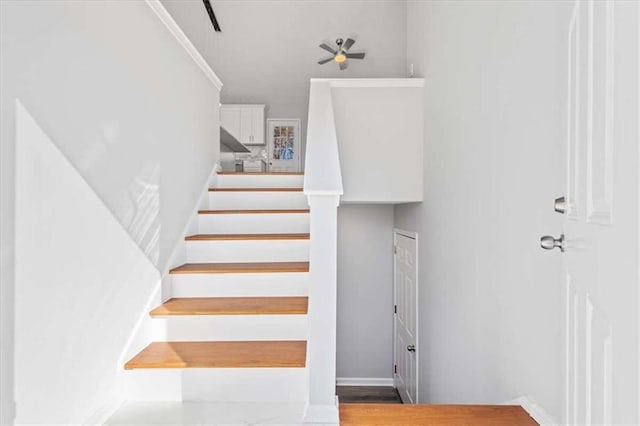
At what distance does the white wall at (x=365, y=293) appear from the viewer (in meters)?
5.52

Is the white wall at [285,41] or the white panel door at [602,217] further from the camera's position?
the white wall at [285,41]

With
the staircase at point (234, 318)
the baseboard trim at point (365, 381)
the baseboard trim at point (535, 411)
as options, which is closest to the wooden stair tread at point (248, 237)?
the staircase at point (234, 318)

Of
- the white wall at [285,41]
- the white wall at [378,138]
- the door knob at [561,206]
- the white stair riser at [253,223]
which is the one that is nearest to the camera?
the door knob at [561,206]

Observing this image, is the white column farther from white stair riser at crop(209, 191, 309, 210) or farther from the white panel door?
white stair riser at crop(209, 191, 309, 210)

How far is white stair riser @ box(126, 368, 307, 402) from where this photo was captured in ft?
6.29

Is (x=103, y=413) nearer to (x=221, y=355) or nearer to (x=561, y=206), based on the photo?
(x=221, y=355)

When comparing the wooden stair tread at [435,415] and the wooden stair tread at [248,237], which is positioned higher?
the wooden stair tread at [248,237]

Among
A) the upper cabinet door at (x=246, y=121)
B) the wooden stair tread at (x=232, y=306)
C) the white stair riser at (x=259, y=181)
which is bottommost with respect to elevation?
the wooden stair tread at (x=232, y=306)

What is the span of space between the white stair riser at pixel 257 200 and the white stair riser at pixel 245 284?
105 cm

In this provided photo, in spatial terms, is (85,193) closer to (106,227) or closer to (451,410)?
(106,227)

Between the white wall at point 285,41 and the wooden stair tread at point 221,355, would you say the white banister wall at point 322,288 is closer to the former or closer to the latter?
the wooden stair tread at point 221,355

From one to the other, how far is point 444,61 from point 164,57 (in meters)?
2.01

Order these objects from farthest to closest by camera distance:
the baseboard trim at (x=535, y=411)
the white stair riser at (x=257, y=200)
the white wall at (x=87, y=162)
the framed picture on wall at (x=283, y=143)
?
the framed picture on wall at (x=283, y=143) < the white stair riser at (x=257, y=200) < the baseboard trim at (x=535, y=411) < the white wall at (x=87, y=162)

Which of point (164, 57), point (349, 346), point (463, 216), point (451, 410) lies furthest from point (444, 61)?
point (349, 346)
